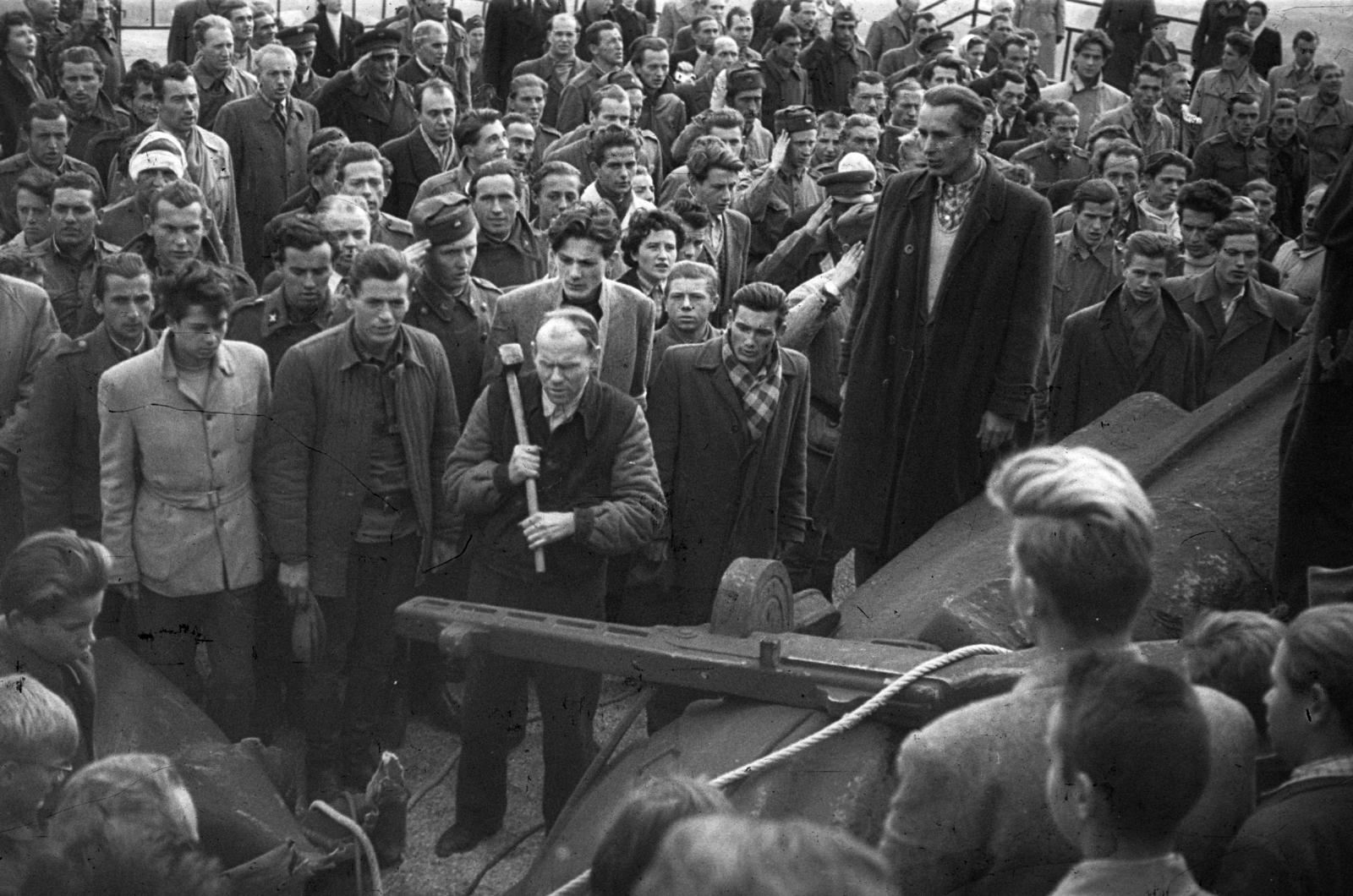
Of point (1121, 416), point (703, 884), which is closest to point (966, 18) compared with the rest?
point (1121, 416)

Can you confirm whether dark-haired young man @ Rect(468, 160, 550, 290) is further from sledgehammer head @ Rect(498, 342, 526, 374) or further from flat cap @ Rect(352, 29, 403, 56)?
flat cap @ Rect(352, 29, 403, 56)

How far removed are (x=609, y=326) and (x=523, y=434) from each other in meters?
1.21

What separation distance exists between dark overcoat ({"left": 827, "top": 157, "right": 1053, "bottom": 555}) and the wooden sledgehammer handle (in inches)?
54.1

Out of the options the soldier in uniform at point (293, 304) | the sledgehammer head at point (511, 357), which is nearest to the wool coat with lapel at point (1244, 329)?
the sledgehammer head at point (511, 357)

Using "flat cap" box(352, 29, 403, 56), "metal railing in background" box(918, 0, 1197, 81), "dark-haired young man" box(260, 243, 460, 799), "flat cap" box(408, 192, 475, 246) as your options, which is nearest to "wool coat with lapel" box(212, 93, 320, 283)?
"flat cap" box(352, 29, 403, 56)

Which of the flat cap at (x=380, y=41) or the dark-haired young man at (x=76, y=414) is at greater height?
the flat cap at (x=380, y=41)

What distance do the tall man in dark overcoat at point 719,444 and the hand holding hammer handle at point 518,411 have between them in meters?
0.91

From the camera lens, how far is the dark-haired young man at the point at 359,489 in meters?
5.39

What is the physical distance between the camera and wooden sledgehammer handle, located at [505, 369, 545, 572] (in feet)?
16.7

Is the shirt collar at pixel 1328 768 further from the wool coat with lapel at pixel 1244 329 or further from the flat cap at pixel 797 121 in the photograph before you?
the flat cap at pixel 797 121

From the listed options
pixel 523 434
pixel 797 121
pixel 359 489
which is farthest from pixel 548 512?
pixel 797 121

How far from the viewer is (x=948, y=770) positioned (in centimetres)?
257

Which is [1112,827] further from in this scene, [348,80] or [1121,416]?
[348,80]

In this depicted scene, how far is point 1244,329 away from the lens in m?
7.50
